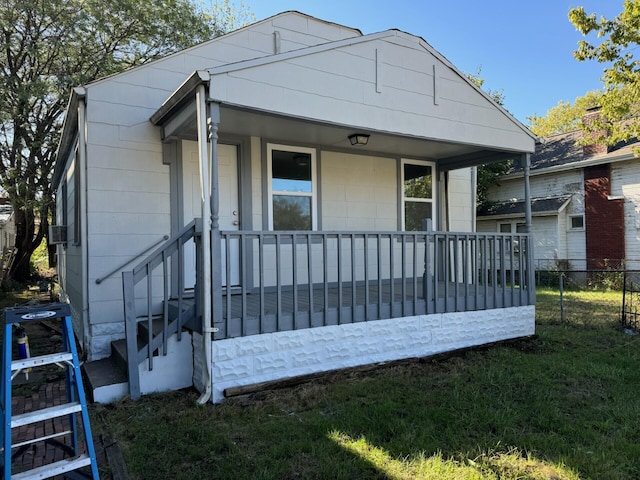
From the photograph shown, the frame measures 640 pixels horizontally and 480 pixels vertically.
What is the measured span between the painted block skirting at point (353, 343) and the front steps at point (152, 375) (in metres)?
0.47

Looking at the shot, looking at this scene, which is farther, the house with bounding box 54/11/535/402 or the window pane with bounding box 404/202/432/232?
the window pane with bounding box 404/202/432/232

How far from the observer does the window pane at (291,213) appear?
575 cm

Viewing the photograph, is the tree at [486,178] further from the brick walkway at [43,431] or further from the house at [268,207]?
the brick walkway at [43,431]

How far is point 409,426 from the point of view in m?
3.11

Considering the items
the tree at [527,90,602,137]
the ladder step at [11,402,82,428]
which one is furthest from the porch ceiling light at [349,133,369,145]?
the tree at [527,90,602,137]

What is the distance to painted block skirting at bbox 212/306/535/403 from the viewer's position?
12.5ft

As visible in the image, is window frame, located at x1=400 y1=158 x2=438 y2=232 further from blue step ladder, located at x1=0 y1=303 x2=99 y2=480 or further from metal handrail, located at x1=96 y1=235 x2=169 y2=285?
blue step ladder, located at x1=0 y1=303 x2=99 y2=480

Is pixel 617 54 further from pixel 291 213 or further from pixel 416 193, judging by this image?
pixel 291 213

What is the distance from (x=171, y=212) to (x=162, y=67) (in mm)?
1707

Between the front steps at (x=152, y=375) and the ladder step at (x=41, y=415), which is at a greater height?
the ladder step at (x=41, y=415)

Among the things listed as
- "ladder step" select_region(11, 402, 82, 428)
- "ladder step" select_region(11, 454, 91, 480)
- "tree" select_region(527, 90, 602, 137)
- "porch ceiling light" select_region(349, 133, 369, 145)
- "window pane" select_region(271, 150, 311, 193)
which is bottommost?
"ladder step" select_region(11, 454, 91, 480)

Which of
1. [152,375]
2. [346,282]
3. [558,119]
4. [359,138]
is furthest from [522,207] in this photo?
[558,119]

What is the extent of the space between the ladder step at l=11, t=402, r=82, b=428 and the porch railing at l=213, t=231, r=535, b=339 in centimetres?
149

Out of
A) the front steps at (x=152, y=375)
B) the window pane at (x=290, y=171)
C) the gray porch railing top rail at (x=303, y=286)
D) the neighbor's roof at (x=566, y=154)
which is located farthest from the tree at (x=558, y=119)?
the front steps at (x=152, y=375)
